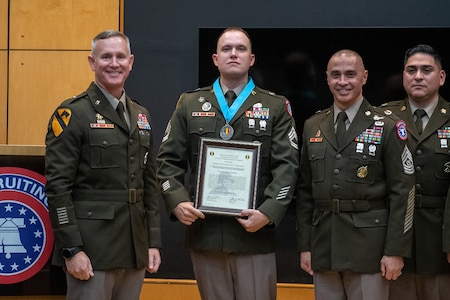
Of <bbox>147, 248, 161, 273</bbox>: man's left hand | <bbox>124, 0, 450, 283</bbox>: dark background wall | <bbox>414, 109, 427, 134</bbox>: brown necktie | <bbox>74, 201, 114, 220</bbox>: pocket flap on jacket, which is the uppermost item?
<bbox>124, 0, 450, 283</bbox>: dark background wall

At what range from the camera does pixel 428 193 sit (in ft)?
11.6

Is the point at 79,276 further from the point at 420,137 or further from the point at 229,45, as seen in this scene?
the point at 420,137

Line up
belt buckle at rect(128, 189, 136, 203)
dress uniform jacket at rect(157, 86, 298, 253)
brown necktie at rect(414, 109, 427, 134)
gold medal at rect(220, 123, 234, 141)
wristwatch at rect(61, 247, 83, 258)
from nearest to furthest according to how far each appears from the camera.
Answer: wristwatch at rect(61, 247, 83, 258) → belt buckle at rect(128, 189, 136, 203) → dress uniform jacket at rect(157, 86, 298, 253) → gold medal at rect(220, 123, 234, 141) → brown necktie at rect(414, 109, 427, 134)

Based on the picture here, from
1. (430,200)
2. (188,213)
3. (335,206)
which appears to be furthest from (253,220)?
(430,200)

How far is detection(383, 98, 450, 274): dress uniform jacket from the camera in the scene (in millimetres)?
3510

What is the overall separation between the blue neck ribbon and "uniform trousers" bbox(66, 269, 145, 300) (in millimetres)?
969

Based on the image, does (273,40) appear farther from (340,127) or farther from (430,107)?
(340,127)

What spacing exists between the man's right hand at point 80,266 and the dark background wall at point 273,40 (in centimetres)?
258

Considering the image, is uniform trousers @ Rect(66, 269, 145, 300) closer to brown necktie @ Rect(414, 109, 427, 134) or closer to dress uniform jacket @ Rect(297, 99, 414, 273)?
dress uniform jacket @ Rect(297, 99, 414, 273)

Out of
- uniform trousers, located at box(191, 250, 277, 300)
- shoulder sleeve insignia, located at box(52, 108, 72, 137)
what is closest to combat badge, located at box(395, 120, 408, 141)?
uniform trousers, located at box(191, 250, 277, 300)

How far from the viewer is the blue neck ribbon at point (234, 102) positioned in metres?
3.48

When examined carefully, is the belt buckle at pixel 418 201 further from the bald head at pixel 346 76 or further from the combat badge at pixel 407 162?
the bald head at pixel 346 76

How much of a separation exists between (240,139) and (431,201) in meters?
1.14

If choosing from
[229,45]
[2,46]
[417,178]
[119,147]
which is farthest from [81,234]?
[2,46]
